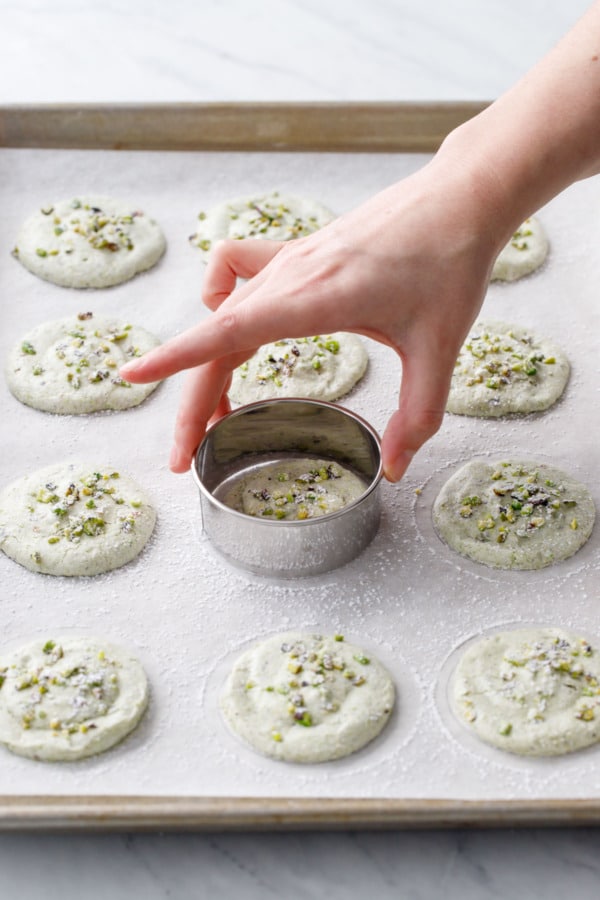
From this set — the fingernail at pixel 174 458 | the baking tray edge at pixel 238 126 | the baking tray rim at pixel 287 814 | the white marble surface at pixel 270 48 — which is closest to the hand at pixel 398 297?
the fingernail at pixel 174 458

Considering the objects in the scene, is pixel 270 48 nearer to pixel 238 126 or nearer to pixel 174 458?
pixel 238 126

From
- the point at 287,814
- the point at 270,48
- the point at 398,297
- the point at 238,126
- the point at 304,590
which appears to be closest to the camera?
the point at 287,814

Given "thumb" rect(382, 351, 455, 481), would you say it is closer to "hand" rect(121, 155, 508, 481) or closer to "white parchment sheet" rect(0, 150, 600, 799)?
"hand" rect(121, 155, 508, 481)

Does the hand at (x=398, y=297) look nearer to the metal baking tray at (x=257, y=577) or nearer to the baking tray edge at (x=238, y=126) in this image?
the metal baking tray at (x=257, y=577)

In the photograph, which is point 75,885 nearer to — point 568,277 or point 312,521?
point 312,521

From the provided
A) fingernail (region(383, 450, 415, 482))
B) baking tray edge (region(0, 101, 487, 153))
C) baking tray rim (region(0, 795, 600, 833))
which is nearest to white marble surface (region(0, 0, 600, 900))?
baking tray edge (region(0, 101, 487, 153))

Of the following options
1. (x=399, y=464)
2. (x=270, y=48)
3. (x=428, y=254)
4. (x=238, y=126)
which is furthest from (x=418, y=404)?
(x=270, y=48)
